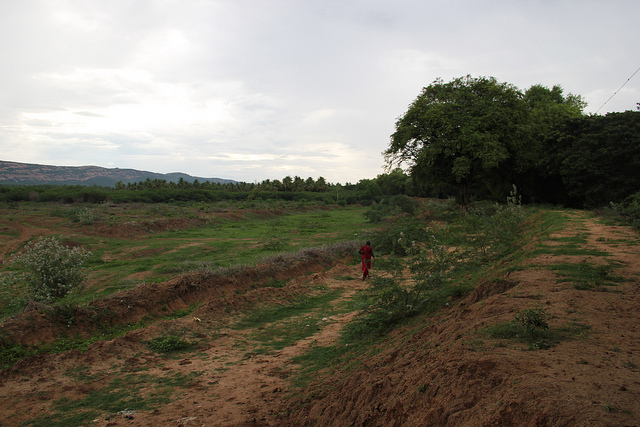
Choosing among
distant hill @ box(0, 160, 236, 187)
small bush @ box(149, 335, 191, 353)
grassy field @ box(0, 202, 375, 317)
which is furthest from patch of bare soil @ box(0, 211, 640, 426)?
distant hill @ box(0, 160, 236, 187)

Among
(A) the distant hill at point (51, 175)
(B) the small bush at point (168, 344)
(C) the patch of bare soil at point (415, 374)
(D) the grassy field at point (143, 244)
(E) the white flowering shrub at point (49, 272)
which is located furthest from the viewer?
(A) the distant hill at point (51, 175)

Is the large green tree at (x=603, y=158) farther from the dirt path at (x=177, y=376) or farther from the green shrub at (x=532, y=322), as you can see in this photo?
the green shrub at (x=532, y=322)

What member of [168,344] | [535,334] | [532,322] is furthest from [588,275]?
[168,344]

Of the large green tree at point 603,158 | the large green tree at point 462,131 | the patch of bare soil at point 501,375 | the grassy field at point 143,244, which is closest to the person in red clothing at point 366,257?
the grassy field at point 143,244

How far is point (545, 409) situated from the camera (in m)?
2.67

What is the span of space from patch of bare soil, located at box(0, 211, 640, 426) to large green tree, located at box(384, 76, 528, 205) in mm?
15898

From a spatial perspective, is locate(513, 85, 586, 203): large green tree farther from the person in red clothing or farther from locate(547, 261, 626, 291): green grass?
locate(547, 261, 626, 291): green grass

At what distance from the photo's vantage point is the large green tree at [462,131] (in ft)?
77.9

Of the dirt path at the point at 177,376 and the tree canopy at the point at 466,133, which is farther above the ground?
the tree canopy at the point at 466,133

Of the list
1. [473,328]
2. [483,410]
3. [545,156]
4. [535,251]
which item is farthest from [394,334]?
[545,156]

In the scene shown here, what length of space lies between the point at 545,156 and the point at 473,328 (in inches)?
1010

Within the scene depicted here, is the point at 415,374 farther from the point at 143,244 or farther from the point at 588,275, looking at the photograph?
the point at 143,244

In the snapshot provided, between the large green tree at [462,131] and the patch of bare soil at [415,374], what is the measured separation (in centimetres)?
1590

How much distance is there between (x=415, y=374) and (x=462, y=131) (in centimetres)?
→ 2227
